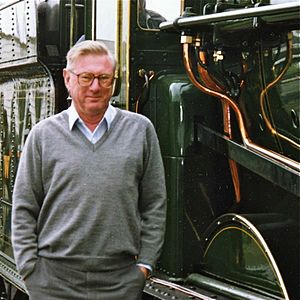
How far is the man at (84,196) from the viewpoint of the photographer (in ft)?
9.58

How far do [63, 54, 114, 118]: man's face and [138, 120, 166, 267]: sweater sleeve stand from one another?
221mm

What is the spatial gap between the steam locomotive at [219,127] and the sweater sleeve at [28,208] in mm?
1044

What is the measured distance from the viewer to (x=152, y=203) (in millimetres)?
3111

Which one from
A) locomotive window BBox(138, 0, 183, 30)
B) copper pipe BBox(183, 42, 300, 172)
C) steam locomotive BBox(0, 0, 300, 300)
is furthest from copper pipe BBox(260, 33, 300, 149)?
locomotive window BBox(138, 0, 183, 30)

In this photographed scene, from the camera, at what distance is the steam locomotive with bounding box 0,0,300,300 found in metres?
3.59

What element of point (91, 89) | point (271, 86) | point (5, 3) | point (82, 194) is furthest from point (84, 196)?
point (5, 3)

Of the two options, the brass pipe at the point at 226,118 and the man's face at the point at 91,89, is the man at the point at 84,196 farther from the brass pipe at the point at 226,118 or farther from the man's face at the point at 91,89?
the brass pipe at the point at 226,118

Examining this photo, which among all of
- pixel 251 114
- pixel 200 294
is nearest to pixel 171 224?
pixel 200 294

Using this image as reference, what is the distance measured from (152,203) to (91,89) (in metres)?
0.52

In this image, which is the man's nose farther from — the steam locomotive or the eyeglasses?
the steam locomotive

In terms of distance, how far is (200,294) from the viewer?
151 inches

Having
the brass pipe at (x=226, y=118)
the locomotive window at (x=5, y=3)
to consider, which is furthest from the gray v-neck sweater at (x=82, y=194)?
the locomotive window at (x=5, y=3)

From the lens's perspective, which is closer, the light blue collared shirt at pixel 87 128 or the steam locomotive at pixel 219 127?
the light blue collared shirt at pixel 87 128

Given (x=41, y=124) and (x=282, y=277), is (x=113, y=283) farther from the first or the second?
(x=282, y=277)
